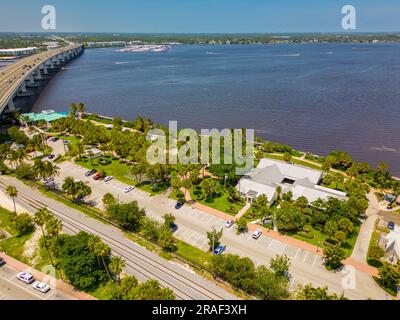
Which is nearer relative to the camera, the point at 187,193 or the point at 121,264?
the point at 121,264

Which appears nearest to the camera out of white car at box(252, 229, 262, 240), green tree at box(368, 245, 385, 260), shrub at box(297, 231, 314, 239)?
green tree at box(368, 245, 385, 260)

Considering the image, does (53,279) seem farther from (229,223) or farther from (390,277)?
(390,277)

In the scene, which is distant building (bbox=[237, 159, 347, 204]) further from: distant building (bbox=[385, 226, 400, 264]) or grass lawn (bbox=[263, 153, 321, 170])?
distant building (bbox=[385, 226, 400, 264])

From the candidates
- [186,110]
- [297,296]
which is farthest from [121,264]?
[186,110]

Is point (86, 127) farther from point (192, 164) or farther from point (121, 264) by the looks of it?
point (121, 264)

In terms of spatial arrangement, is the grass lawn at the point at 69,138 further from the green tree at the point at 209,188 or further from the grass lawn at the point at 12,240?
the green tree at the point at 209,188

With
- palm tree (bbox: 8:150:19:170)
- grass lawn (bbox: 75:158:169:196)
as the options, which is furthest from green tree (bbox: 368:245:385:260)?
palm tree (bbox: 8:150:19:170)

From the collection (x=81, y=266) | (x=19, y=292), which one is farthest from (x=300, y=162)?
(x=19, y=292)
